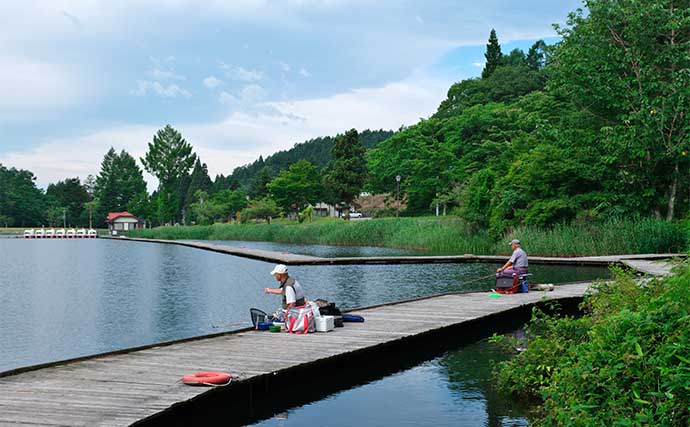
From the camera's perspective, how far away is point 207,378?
27.3ft

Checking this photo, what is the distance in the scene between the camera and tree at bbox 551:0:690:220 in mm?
33688

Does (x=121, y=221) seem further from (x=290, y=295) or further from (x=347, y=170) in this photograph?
(x=290, y=295)

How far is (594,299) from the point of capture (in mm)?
9938

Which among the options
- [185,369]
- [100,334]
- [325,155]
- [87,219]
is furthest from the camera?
[325,155]

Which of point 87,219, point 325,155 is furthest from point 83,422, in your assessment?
point 325,155

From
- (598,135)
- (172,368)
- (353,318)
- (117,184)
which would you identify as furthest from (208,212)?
(172,368)

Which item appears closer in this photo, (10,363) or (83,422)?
(83,422)

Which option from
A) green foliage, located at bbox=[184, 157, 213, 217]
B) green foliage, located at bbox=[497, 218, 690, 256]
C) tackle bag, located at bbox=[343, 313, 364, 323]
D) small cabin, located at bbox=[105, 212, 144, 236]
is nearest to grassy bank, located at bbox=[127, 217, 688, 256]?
green foliage, located at bbox=[497, 218, 690, 256]

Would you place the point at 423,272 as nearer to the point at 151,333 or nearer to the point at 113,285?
the point at 113,285

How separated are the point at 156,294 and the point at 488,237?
20256mm

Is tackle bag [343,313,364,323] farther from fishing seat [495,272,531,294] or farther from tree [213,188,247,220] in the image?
tree [213,188,247,220]

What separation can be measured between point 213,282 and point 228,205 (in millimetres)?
77622

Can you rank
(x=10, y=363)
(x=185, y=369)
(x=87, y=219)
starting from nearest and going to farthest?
(x=185, y=369)
(x=10, y=363)
(x=87, y=219)

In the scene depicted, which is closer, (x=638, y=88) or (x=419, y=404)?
(x=419, y=404)
